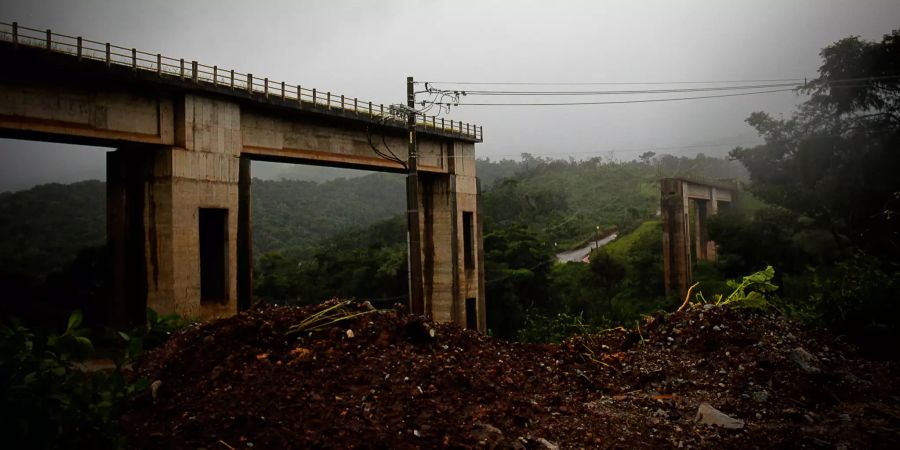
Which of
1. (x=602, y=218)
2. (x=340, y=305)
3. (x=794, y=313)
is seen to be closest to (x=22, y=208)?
(x=340, y=305)

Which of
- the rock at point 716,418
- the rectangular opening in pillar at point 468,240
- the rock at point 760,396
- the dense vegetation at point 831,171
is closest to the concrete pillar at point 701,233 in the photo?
the dense vegetation at point 831,171

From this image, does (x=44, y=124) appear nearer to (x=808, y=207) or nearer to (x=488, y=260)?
(x=488, y=260)

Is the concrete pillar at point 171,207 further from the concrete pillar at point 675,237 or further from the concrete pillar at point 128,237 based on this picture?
the concrete pillar at point 675,237

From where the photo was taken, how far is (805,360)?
719cm

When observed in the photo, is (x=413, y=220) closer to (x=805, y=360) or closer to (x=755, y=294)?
(x=755, y=294)

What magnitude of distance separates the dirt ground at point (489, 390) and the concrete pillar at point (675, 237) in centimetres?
2744

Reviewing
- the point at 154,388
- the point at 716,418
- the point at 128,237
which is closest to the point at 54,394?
the point at 154,388

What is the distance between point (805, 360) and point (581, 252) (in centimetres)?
4799

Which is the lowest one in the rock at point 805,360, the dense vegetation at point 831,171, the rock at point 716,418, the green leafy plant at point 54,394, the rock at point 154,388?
the rock at point 716,418

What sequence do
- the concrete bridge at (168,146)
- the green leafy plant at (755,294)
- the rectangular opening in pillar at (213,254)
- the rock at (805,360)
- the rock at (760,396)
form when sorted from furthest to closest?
the rectangular opening in pillar at (213,254)
the concrete bridge at (168,146)
the green leafy plant at (755,294)
the rock at (805,360)
the rock at (760,396)

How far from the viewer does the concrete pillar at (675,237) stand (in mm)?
34562

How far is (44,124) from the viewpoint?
45.4 ft

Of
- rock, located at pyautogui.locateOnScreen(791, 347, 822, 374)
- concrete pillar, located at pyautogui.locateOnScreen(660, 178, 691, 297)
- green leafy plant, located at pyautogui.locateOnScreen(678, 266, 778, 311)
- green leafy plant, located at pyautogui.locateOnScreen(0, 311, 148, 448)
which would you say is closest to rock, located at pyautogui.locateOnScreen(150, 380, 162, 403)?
green leafy plant, located at pyautogui.locateOnScreen(0, 311, 148, 448)

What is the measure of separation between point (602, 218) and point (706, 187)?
2388 centimetres
